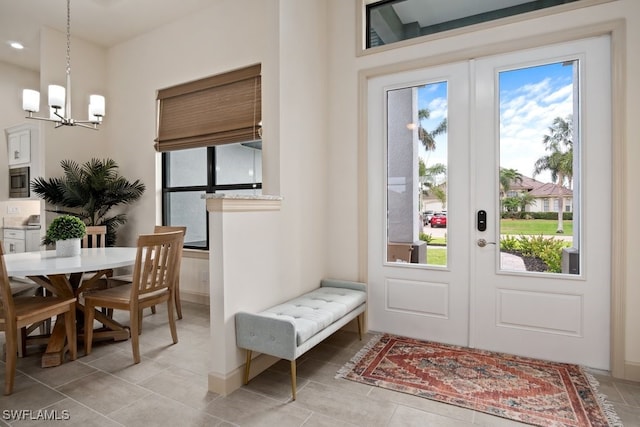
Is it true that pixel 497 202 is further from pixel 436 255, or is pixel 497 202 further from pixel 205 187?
pixel 205 187

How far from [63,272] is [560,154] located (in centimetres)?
367

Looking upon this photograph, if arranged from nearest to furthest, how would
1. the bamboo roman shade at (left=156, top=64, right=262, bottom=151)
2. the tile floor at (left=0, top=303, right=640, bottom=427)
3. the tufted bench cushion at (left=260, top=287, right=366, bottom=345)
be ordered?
the tile floor at (left=0, top=303, right=640, bottom=427) < the tufted bench cushion at (left=260, top=287, right=366, bottom=345) < the bamboo roman shade at (left=156, top=64, right=262, bottom=151)

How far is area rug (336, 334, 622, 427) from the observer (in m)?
2.03

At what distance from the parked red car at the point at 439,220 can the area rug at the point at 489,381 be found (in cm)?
102

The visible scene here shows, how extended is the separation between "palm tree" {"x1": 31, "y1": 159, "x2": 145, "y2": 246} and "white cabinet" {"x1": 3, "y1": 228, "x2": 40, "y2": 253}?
24.4 inches

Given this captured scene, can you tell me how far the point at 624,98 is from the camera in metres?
2.40

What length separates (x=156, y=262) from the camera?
2.80 m

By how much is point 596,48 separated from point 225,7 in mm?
3613

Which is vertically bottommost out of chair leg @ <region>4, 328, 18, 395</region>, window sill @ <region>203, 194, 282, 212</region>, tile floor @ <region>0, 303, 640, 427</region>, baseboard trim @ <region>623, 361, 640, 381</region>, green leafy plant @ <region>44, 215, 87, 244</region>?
tile floor @ <region>0, 303, 640, 427</region>

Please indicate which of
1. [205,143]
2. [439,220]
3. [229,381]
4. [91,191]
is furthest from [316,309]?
[91,191]

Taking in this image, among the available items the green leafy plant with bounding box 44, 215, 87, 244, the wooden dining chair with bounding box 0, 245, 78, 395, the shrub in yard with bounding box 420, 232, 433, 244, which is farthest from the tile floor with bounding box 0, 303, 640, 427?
the shrub in yard with bounding box 420, 232, 433, 244

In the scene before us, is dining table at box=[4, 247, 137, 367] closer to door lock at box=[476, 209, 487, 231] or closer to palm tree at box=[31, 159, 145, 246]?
palm tree at box=[31, 159, 145, 246]

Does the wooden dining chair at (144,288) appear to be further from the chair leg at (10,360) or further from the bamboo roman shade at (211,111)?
the bamboo roman shade at (211,111)

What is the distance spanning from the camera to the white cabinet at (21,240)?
4.84 m
